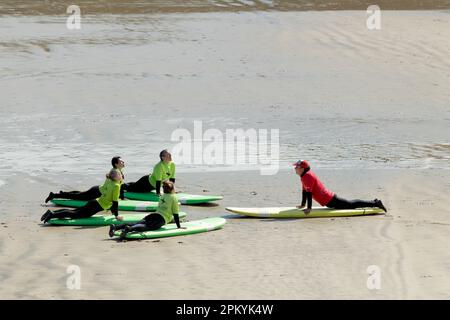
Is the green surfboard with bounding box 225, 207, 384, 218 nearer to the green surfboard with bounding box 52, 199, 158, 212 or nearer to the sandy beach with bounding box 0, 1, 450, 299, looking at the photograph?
the sandy beach with bounding box 0, 1, 450, 299

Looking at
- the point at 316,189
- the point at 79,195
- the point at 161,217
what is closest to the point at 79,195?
the point at 79,195

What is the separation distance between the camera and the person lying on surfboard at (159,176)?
18984 mm

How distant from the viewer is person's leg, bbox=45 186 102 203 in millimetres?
18547

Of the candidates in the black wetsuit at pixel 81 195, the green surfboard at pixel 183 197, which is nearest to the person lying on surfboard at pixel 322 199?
the green surfboard at pixel 183 197

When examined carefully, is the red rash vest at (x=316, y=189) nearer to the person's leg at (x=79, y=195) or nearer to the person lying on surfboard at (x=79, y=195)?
the person lying on surfboard at (x=79, y=195)

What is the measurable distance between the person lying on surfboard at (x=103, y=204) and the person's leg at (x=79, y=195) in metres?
0.85

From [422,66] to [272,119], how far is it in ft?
22.8

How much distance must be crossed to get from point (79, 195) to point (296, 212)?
3.71m

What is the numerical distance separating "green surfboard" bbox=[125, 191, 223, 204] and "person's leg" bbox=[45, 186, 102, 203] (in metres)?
1.20

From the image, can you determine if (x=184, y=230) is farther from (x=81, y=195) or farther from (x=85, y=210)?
(x=81, y=195)
